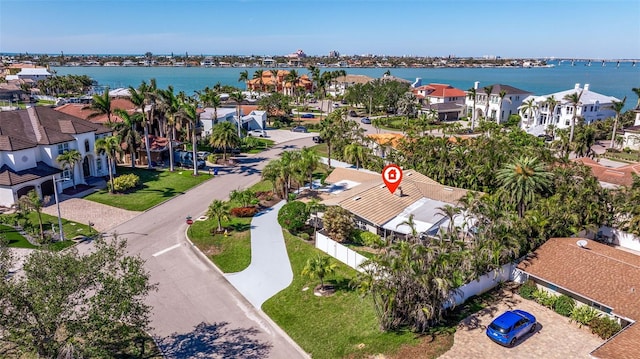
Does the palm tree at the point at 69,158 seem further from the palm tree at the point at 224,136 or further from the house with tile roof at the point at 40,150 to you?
the palm tree at the point at 224,136

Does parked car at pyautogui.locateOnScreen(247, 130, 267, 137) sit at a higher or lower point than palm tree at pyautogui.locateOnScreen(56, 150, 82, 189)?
lower

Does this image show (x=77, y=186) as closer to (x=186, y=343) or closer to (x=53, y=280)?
(x=186, y=343)

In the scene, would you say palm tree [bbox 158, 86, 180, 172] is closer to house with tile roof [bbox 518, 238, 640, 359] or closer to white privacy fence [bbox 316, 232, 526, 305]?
white privacy fence [bbox 316, 232, 526, 305]

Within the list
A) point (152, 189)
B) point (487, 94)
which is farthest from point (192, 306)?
point (487, 94)

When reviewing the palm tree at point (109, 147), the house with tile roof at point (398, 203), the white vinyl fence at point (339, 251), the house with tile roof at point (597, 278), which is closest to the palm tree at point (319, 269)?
the white vinyl fence at point (339, 251)

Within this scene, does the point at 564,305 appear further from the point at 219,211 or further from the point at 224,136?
the point at 224,136

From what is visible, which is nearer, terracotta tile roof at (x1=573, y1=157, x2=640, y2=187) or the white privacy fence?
the white privacy fence

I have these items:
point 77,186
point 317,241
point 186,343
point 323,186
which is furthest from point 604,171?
point 77,186

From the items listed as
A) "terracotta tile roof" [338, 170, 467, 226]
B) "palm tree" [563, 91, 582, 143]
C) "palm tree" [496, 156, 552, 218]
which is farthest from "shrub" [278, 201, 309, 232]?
"palm tree" [563, 91, 582, 143]
